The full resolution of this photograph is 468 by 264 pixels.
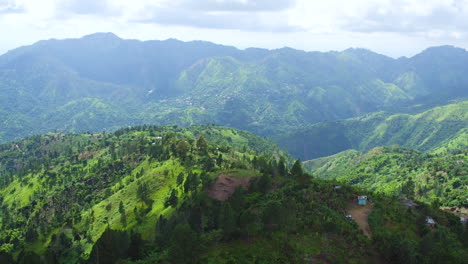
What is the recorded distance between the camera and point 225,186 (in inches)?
5812

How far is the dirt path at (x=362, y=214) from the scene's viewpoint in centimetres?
9993

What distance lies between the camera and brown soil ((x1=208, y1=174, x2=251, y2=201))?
142 m

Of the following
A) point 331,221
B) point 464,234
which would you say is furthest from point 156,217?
point 464,234

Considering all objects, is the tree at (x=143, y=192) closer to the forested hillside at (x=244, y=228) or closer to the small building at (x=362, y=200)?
the forested hillside at (x=244, y=228)

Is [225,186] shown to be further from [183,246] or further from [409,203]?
[183,246]

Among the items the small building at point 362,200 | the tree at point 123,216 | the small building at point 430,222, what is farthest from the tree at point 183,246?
the tree at point 123,216

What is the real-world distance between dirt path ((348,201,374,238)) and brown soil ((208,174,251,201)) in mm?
46013

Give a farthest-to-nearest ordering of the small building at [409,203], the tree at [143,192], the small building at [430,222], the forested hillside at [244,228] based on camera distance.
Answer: the tree at [143,192] → the small building at [409,203] → the small building at [430,222] → the forested hillside at [244,228]

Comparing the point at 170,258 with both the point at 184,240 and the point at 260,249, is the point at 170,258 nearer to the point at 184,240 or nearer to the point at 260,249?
the point at 184,240

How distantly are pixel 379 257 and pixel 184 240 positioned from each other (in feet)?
168

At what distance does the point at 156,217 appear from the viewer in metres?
143

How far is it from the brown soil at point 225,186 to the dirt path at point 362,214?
1812 inches

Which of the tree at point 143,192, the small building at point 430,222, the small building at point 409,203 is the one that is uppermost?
the small building at point 430,222

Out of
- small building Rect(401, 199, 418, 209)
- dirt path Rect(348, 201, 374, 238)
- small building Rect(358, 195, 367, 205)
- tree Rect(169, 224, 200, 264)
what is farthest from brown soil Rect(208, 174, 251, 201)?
tree Rect(169, 224, 200, 264)
